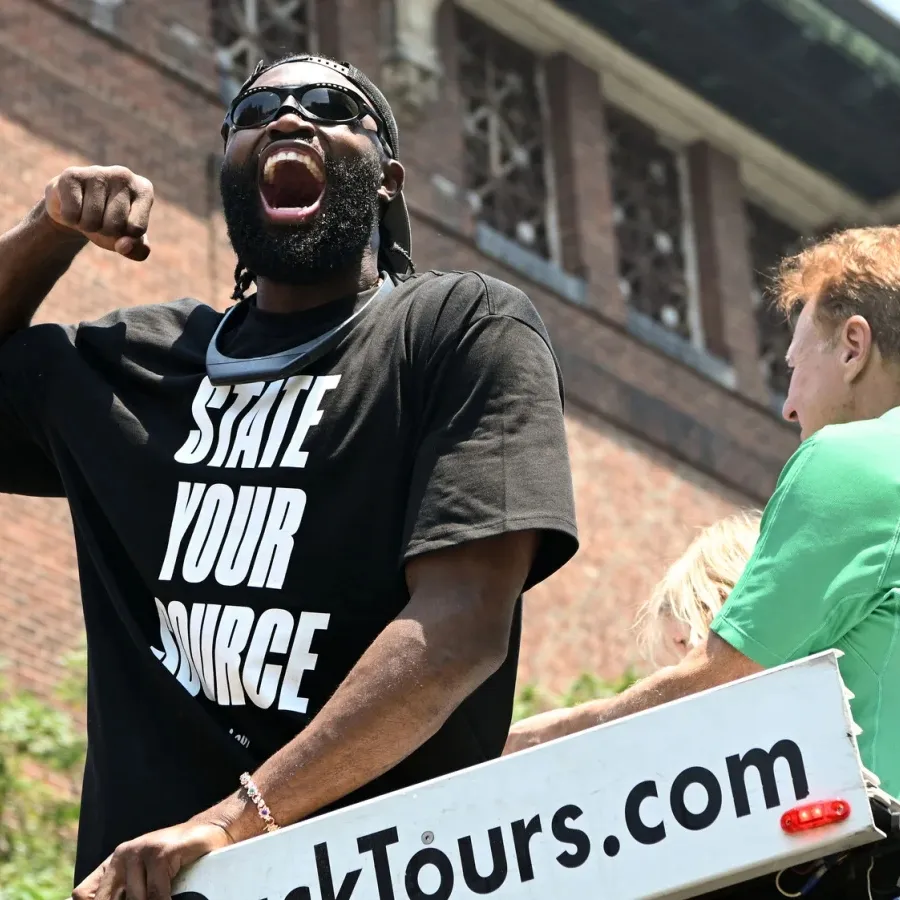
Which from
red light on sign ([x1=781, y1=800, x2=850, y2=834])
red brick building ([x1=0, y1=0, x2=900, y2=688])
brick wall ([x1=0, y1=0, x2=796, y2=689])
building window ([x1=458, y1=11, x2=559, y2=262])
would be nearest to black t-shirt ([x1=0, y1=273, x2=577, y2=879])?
red light on sign ([x1=781, y1=800, x2=850, y2=834])

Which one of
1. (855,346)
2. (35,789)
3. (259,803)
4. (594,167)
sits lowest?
(259,803)

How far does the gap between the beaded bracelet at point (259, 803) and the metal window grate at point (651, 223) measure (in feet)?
42.4

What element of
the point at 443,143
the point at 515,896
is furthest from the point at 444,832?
the point at 443,143

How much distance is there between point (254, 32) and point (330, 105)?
10376mm

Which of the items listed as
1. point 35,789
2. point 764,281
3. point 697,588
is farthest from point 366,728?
point 764,281

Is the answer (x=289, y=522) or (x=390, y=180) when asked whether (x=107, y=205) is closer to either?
(x=390, y=180)

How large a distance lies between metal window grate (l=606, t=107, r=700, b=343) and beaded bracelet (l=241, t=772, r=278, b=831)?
1294 cm

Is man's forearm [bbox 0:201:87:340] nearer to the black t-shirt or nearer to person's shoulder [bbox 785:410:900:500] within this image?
the black t-shirt

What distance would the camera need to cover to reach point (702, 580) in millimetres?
4246

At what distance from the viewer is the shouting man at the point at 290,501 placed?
117 inches

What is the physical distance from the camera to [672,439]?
604 inches

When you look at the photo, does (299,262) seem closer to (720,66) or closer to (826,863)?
(826,863)

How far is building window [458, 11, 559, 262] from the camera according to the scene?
15.0 m

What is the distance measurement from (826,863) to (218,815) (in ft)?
2.61
